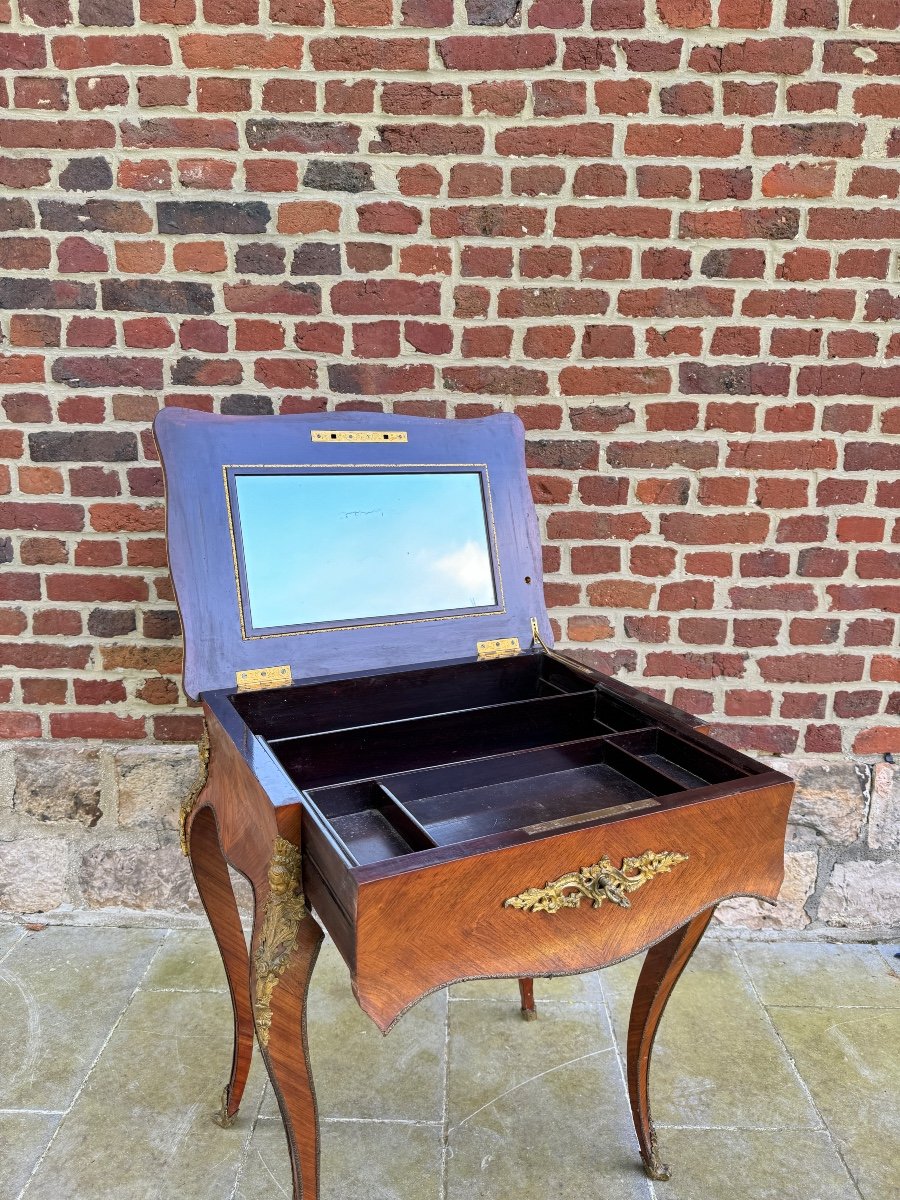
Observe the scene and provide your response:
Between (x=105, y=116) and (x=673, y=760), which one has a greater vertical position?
(x=105, y=116)

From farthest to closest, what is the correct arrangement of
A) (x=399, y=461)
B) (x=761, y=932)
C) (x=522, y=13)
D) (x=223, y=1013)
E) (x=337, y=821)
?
1. (x=761, y=932)
2. (x=223, y=1013)
3. (x=522, y=13)
4. (x=399, y=461)
5. (x=337, y=821)

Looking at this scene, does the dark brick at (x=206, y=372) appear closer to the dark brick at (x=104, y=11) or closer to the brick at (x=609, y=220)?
the dark brick at (x=104, y=11)

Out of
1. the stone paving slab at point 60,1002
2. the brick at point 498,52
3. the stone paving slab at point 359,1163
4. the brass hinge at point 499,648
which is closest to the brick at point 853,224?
the brick at point 498,52

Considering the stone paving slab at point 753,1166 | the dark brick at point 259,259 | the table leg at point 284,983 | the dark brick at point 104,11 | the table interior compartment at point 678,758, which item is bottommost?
the stone paving slab at point 753,1166

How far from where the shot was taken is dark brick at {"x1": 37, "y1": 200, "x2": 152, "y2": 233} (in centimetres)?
210

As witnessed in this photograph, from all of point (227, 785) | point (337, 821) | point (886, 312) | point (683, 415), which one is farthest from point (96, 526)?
point (886, 312)

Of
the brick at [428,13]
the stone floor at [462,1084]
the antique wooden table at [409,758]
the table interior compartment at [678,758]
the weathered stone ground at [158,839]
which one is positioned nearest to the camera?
the antique wooden table at [409,758]

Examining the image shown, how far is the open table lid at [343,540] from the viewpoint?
160 centimetres

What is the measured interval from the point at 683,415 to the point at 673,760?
116 cm

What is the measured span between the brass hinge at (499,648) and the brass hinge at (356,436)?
1.63 feet

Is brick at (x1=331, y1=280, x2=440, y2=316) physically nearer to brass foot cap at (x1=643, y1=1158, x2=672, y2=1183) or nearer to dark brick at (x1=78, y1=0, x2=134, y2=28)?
dark brick at (x1=78, y1=0, x2=134, y2=28)

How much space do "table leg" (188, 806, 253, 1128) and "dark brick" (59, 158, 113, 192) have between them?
1667 mm

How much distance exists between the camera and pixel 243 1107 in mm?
1860

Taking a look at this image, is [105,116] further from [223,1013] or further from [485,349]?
[223,1013]
